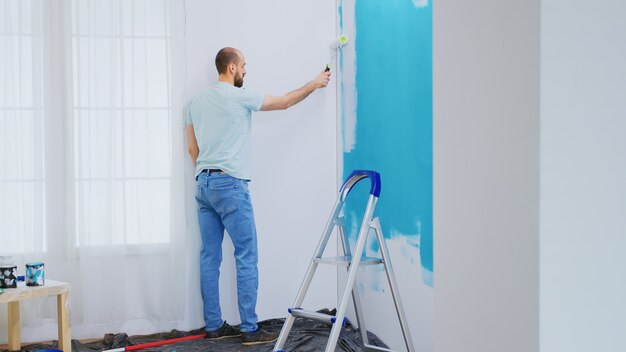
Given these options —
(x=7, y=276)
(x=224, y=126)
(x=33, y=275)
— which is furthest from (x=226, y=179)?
(x=7, y=276)

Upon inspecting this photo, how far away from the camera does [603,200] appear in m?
0.83

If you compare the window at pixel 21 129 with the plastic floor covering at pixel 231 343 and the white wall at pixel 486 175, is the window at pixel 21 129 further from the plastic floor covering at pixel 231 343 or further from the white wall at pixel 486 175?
the white wall at pixel 486 175

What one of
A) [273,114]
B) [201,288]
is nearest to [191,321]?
[201,288]

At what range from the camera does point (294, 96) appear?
3480 mm

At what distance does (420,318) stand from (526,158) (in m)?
1.87

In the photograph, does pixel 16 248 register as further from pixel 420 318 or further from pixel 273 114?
pixel 420 318

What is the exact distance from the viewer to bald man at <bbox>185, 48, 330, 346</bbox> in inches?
131

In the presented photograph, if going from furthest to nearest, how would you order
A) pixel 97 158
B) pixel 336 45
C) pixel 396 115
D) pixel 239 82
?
pixel 336 45 < pixel 239 82 < pixel 97 158 < pixel 396 115

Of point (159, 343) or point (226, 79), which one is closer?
point (159, 343)

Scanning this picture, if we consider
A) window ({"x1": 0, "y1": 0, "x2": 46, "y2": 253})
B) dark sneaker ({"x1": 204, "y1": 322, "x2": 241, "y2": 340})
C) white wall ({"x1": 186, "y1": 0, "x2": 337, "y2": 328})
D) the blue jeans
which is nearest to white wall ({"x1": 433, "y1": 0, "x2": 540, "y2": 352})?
the blue jeans

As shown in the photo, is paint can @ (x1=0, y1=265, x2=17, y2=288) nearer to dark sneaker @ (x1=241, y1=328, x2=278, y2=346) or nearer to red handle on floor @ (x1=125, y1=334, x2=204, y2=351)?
red handle on floor @ (x1=125, y1=334, x2=204, y2=351)

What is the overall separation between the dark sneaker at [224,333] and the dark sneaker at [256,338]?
14 centimetres

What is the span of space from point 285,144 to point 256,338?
119 cm

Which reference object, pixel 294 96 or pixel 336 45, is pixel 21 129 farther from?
pixel 336 45
